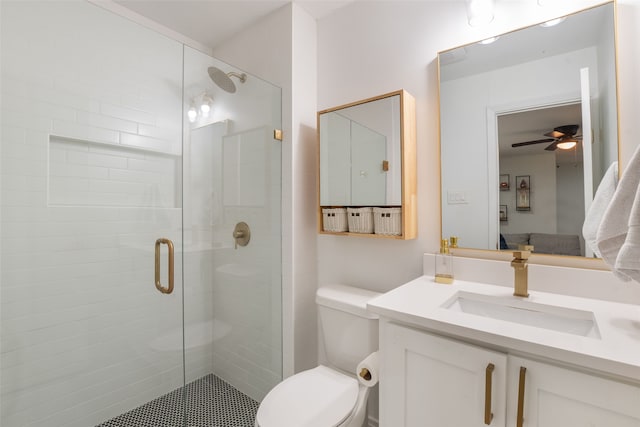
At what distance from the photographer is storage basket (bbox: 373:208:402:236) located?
1.42 metres

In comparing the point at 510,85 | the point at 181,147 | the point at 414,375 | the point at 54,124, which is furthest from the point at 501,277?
the point at 54,124

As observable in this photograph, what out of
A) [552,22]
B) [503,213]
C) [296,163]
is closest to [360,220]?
[296,163]

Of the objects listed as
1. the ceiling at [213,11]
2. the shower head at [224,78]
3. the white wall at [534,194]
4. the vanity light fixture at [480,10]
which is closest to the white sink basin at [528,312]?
the white wall at [534,194]

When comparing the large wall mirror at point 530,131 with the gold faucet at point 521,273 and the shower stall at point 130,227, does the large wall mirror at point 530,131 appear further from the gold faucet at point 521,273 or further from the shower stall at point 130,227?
the shower stall at point 130,227

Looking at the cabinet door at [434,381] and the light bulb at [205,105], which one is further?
the light bulb at [205,105]

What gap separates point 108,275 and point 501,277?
5.83 feet

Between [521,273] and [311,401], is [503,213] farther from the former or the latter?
[311,401]

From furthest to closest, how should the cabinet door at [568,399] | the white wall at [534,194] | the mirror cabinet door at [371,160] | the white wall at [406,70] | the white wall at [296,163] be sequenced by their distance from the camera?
the white wall at [296,163], the mirror cabinet door at [371,160], the white wall at [534,194], the white wall at [406,70], the cabinet door at [568,399]

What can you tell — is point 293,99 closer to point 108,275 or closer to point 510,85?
point 510,85

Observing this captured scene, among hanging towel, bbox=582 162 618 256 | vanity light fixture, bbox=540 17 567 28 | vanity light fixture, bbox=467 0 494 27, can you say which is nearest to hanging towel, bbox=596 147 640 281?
hanging towel, bbox=582 162 618 256

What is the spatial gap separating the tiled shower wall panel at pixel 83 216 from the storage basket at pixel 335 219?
2.44 feet

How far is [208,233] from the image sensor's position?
155 centimetres

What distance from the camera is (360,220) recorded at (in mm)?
1536

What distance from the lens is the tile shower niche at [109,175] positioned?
126cm
